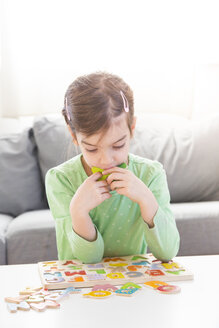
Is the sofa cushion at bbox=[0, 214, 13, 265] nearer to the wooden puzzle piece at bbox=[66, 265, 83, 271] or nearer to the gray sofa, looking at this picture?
the gray sofa

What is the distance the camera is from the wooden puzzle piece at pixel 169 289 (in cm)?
99

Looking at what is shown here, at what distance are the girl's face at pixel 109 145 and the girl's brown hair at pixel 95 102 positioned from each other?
0.01 metres

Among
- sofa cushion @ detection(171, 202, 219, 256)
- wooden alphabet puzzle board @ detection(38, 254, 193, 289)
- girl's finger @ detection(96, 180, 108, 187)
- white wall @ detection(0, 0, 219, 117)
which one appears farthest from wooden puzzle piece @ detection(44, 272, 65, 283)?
white wall @ detection(0, 0, 219, 117)

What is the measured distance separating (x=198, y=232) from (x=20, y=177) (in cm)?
86

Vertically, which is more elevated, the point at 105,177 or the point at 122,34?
the point at 122,34

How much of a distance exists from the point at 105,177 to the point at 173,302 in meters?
0.37

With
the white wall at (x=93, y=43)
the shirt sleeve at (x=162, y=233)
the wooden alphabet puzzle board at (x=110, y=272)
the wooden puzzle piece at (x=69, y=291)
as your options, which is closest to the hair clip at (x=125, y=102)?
the shirt sleeve at (x=162, y=233)

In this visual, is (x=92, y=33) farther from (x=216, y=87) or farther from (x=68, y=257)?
(x=68, y=257)

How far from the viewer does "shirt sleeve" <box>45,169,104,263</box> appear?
121 centimetres

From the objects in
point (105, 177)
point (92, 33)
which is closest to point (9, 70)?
point (92, 33)

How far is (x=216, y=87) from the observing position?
3.09m

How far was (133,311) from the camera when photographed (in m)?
0.90

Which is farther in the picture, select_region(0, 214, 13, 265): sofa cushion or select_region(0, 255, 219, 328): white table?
select_region(0, 214, 13, 265): sofa cushion

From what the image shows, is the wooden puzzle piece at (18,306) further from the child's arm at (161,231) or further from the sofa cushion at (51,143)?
the sofa cushion at (51,143)
